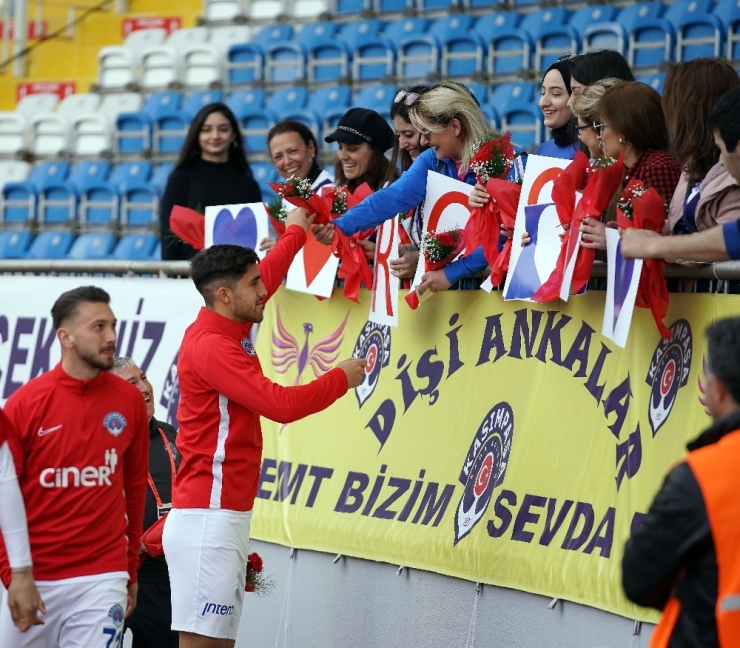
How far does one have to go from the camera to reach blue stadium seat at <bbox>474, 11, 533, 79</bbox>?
13.0m

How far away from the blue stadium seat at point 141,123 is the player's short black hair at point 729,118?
11.7m

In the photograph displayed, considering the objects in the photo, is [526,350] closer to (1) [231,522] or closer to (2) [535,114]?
→ (1) [231,522]

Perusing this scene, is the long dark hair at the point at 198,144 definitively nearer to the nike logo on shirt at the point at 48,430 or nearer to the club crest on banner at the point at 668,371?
the nike logo on shirt at the point at 48,430

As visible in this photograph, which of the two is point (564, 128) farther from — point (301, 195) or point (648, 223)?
point (648, 223)

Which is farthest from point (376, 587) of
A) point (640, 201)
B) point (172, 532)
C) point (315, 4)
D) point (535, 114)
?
point (315, 4)

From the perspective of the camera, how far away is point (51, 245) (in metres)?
14.7

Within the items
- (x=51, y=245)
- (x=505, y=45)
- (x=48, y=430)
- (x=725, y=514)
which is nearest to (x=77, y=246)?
(x=51, y=245)

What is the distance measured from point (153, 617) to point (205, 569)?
3.91ft

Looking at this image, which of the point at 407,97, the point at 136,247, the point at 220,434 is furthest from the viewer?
the point at 136,247

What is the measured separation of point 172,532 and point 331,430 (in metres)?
1.68

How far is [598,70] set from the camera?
6164mm


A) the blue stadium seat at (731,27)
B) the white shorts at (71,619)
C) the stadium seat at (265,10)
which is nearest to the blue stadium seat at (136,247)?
the stadium seat at (265,10)

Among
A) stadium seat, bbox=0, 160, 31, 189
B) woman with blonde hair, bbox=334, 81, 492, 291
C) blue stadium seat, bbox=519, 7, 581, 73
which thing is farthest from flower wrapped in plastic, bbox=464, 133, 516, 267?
stadium seat, bbox=0, 160, 31, 189

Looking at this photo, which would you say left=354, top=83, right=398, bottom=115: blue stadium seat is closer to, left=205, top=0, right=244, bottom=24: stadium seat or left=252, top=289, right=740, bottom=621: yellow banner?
left=205, top=0, right=244, bottom=24: stadium seat
